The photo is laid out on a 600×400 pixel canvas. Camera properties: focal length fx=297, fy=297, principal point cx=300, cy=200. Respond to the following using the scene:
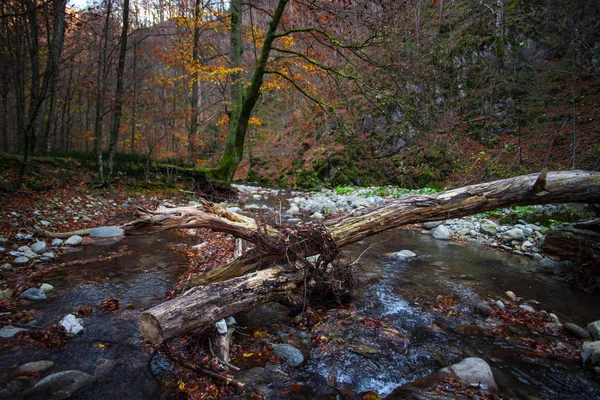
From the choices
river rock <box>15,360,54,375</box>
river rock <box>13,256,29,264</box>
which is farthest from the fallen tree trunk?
river rock <box>13,256,29,264</box>

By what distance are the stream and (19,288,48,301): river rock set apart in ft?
0.49

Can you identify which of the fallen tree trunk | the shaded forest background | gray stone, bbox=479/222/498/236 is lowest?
gray stone, bbox=479/222/498/236

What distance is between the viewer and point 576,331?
3285 millimetres

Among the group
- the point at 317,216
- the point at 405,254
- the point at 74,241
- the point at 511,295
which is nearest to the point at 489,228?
the point at 405,254

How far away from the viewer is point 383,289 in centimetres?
435

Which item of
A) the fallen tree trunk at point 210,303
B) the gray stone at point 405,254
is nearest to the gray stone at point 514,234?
the gray stone at point 405,254

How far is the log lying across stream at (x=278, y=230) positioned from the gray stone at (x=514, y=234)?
2838 mm

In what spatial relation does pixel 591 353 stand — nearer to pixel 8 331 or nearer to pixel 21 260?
pixel 8 331

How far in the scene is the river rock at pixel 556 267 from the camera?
16.8 ft

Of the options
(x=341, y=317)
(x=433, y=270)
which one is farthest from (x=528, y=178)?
(x=341, y=317)

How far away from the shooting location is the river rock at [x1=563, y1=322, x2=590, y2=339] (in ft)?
10.7

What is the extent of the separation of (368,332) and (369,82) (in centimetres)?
575

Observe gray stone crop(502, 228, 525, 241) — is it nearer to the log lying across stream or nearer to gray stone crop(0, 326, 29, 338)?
the log lying across stream

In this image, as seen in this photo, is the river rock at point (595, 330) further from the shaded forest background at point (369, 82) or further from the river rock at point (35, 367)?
the river rock at point (35, 367)
